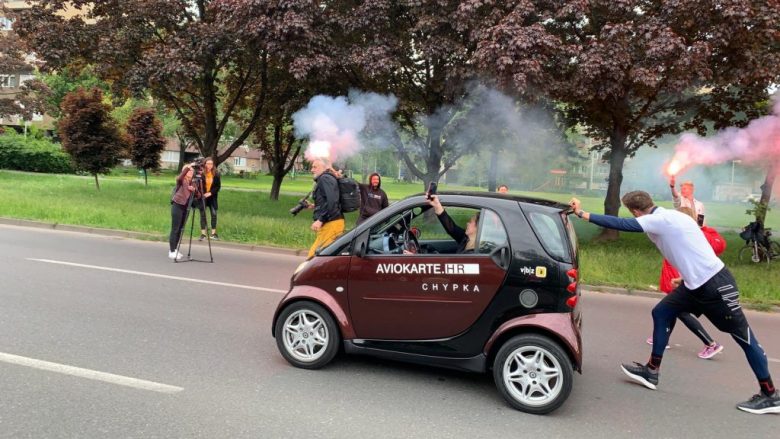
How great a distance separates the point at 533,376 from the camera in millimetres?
3777

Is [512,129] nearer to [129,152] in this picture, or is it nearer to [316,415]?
[316,415]

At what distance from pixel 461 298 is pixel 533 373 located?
0.69 metres

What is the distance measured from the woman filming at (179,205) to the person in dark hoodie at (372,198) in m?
2.80

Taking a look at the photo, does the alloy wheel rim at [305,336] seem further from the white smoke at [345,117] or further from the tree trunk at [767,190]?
the tree trunk at [767,190]

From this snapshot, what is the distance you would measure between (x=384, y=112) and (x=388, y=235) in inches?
410

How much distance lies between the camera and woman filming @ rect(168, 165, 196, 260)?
9.23 m

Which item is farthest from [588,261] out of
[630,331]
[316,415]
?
[316,415]

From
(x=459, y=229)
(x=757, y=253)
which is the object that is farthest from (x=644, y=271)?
(x=459, y=229)

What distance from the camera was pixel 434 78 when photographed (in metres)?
13.4

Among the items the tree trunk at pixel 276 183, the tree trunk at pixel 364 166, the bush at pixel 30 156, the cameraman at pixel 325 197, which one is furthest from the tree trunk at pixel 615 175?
the bush at pixel 30 156

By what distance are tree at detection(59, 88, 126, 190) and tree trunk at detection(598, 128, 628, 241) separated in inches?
784

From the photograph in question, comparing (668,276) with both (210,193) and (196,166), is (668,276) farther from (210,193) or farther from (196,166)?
(210,193)

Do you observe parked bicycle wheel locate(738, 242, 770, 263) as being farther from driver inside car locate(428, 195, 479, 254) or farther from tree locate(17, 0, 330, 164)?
tree locate(17, 0, 330, 164)

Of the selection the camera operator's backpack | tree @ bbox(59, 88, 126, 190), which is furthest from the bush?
the camera operator's backpack
